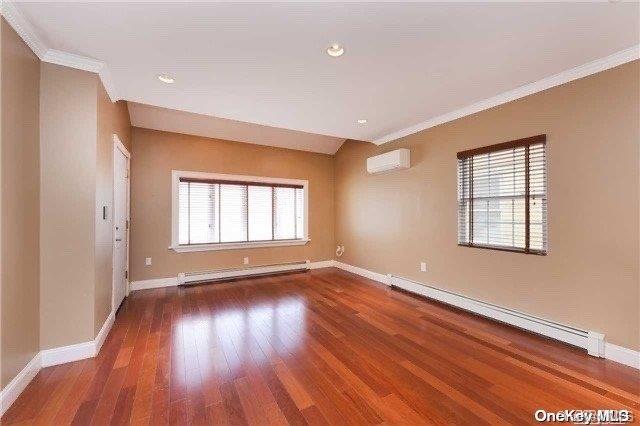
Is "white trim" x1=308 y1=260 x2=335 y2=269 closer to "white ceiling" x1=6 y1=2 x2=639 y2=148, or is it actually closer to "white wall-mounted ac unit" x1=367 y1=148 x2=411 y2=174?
"white wall-mounted ac unit" x1=367 y1=148 x2=411 y2=174

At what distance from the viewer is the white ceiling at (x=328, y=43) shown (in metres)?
1.73

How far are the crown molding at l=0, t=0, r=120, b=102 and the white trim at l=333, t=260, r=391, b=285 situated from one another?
14.9 ft

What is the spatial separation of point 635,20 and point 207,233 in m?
5.46

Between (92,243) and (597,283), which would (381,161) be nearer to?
(597,283)

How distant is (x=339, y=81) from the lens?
2650 mm

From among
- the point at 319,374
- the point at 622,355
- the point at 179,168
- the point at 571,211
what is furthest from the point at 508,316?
the point at 179,168

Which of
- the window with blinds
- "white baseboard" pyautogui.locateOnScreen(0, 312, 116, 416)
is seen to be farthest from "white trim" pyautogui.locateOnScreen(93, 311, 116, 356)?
the window with blinds

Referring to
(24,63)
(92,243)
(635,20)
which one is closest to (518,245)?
(635,20)

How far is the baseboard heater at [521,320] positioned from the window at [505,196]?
701mm

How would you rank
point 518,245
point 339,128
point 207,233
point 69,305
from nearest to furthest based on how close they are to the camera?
point 69,305, point 518,245, point 339,128, point 207,233

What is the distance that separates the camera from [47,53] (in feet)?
7.11

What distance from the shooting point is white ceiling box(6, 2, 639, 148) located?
1.73 meters

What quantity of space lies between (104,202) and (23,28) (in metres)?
1.44

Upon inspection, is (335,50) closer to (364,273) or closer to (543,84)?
(543,84)
